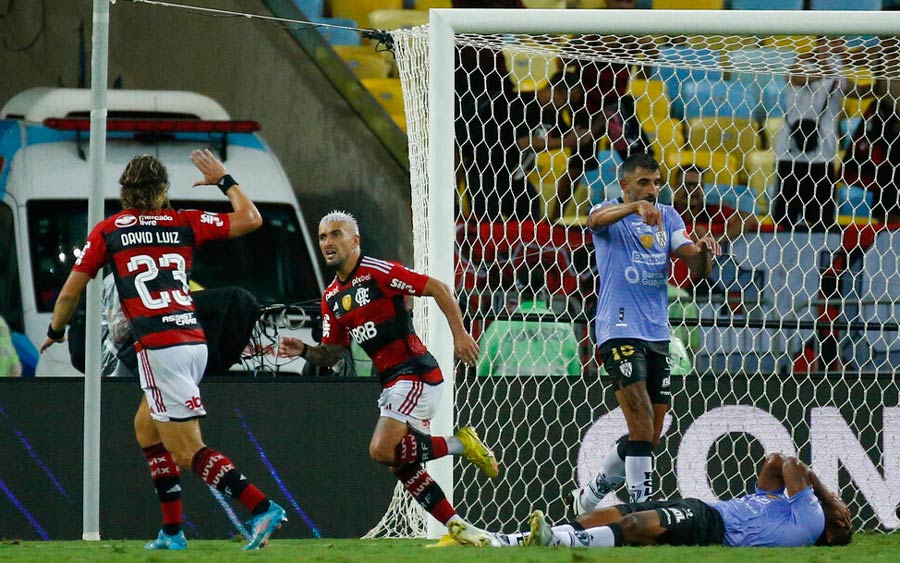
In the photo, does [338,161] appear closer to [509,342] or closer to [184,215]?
[509,342]

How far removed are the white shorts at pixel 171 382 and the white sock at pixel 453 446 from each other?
1080 millimetres

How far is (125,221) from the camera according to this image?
19.4 feet

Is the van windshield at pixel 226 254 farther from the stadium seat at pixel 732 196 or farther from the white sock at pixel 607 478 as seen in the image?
the white sock at pixel 607 478

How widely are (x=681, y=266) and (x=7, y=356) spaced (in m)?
4.76

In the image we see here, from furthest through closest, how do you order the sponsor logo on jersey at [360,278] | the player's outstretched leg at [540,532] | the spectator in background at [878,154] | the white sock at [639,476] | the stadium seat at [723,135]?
1. the stadium seat at [723,135]
2. the spectator in background at [878,154]
3. the white sock at [639,476]
4. the sponsor logo on jersey at [360,278]
5. the player's outstretched leg at [540,532]

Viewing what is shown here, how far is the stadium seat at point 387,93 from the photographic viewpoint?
13.0m

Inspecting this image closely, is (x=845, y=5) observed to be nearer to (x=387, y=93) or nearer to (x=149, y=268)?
(x=387, y=93)

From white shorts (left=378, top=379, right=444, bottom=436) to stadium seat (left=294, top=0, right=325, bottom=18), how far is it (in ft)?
25.1

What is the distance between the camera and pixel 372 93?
1296cm

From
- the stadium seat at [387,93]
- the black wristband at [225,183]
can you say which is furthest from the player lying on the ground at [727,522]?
the stadium seat at [387,93]

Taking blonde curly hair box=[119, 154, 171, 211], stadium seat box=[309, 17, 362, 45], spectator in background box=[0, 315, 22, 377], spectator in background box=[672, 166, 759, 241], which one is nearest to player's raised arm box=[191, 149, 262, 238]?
blonde curly hair box=[119, 154, 171, 211]

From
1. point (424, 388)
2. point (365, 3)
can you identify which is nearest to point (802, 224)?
point (365, 3)

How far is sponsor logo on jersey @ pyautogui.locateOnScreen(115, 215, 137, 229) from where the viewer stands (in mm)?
5918

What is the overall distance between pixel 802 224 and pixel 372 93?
400 centimetres
